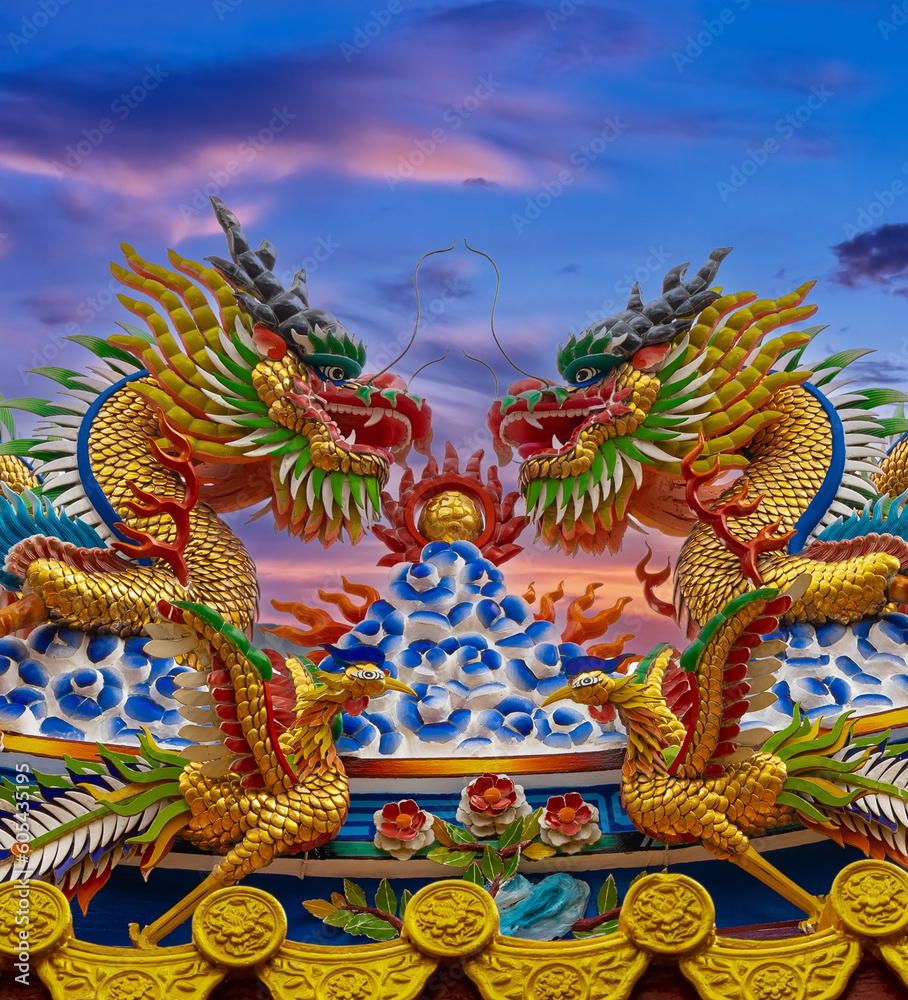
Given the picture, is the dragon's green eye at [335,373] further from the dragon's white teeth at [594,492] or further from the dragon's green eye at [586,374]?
the dragon's white teeth at [594,492]

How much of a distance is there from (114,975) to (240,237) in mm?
3783

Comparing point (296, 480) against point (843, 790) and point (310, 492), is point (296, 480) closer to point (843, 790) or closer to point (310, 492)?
point (310, 492)

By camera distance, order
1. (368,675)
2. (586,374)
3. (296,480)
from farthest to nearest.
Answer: (586,374) < (296,480) < (368,675)

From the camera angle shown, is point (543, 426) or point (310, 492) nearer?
point (310, 492)

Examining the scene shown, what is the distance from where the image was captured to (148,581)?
5320 mm

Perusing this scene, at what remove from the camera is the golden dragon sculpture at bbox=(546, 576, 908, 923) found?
4.20m

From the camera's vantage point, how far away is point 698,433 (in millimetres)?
5820

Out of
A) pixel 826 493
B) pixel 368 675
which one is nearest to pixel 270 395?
pixel 368 675

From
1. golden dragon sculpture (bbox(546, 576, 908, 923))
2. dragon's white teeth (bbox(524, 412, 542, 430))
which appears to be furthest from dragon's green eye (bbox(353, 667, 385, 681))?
dragon's white teeth (bbox(524, 412, 542, 430))

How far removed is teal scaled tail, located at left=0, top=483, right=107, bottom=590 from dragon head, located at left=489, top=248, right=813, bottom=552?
6.20 ft

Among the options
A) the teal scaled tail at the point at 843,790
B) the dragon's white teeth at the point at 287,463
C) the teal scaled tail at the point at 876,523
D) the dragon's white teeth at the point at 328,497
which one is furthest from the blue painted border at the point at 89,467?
the teal scaled tail at the point at 876,523

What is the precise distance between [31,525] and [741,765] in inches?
113

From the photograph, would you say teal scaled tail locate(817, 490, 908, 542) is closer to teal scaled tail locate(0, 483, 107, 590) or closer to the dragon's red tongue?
the dragon's red tongue

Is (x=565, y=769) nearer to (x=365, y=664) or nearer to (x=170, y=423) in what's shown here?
(x=365, y=664)
